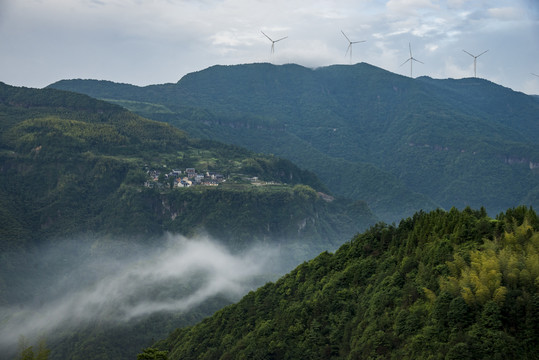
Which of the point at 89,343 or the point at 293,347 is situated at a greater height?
the point at 293,347

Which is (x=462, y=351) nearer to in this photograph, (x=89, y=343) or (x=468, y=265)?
(x=468, y=265)

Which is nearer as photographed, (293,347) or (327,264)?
(293,347)

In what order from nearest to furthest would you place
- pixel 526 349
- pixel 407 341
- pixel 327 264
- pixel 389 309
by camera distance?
pixel 526 349 → pixel 407 341 → pixel 389 309 → pixel 327 264

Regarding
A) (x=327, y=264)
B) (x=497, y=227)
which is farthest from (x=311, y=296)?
(x=497, y=227)

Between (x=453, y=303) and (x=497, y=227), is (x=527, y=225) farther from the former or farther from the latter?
(x=453, y=303)

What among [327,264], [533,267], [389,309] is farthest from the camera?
[327,264]

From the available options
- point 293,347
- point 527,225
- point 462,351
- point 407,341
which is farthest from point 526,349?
point 293,347

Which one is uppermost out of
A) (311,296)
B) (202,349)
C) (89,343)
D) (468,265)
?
(468,265)
